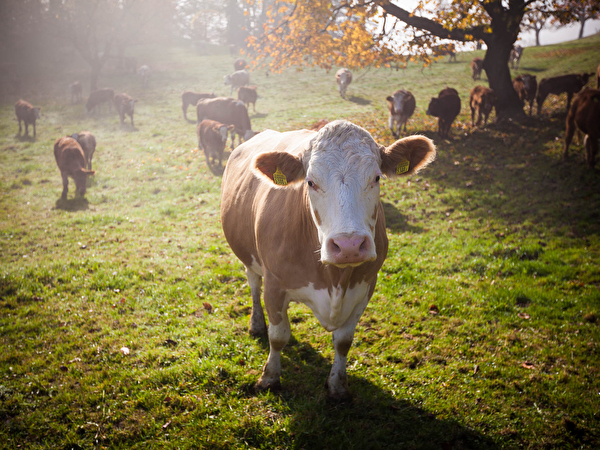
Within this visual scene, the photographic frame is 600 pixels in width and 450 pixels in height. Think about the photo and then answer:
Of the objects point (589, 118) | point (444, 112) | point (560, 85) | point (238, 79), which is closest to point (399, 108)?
point (444, 112)

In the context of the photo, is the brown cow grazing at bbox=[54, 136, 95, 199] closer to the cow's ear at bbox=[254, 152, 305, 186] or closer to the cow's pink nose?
the cow's ear at bbox=[254, 152, 305, 186]

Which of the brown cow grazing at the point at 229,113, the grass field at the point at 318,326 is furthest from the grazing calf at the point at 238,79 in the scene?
the grass field at the point at 318,326

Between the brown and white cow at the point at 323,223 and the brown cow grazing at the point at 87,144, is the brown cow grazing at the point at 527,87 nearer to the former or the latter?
the brown and white cow at the point at 323,223

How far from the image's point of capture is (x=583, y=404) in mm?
3637

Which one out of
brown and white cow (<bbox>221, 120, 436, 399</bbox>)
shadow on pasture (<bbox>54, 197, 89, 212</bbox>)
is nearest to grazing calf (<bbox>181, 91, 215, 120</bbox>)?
shadow on pasture (<bbox>54, 197, 89, 212</bbox>)

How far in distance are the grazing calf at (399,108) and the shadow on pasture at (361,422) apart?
12.1 metres

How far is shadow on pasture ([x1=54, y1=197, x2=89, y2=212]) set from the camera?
10914 millimetres

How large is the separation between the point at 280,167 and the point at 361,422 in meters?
2.56

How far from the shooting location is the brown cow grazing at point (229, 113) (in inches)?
682

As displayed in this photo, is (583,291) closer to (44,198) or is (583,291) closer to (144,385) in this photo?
(144,385)

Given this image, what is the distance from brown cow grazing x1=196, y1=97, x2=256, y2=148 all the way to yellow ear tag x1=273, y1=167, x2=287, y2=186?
44.2 feet

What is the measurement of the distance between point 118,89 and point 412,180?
30.3 metres

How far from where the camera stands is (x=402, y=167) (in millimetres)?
3143

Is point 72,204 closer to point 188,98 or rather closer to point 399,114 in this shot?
point 399,114
